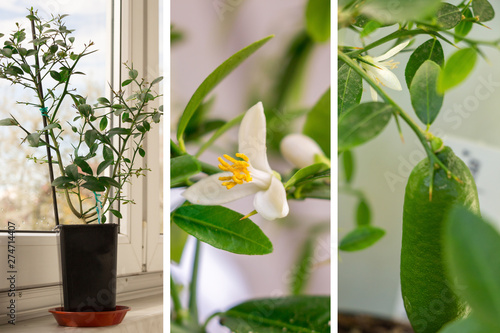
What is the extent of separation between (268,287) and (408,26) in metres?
0.51

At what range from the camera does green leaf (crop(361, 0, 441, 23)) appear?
565 millimetres

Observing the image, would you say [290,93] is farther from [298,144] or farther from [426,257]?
[426,257]

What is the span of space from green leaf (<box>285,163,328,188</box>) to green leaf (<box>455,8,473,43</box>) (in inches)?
11.8

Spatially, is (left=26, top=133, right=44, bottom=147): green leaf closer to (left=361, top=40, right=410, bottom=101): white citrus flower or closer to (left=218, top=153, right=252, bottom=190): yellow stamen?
(left=218, top=153, right=252, bottom=190): yellow stamen

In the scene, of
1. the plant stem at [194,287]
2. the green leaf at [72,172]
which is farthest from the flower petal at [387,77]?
the green leaf at [72,172]

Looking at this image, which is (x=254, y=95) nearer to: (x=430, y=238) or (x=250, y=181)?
(x=250, y=181)

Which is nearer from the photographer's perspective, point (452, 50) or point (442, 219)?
point (442, 219)

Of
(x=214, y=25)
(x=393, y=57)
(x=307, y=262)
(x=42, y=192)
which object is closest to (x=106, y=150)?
(x=42, y=192)

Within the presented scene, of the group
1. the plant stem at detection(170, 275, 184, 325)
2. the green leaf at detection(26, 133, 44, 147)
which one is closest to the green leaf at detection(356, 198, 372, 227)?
the plant stem at detection(170, 275, 184, 325)

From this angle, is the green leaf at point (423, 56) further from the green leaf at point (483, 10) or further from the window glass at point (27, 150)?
the window glass at point (27, 150)

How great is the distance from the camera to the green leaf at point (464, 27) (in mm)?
741

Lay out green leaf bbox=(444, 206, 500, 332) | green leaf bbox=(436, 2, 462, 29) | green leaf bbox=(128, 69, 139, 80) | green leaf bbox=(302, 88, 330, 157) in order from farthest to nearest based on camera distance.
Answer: green leaf bbox=(128, 69, 139, 80), green leaf bbox=(302, 88, 330, 157), green leaf bbox=(436, 2, 462, 29), green leaf bbox=(444, 206, 500, 332)

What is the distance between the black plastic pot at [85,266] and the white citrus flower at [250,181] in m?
0.19

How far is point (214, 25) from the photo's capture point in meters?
0.87
